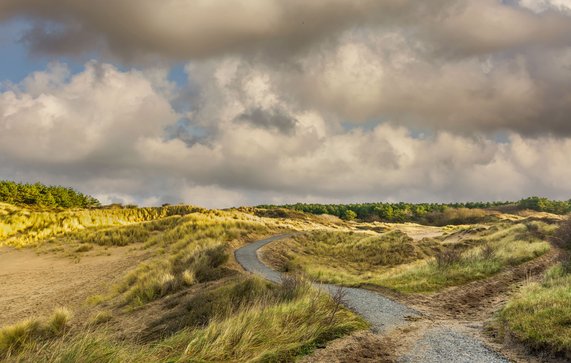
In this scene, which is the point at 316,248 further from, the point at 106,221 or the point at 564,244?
the point at 106,221

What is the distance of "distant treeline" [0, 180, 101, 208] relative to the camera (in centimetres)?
7450

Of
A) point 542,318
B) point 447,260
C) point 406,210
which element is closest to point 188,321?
point 542,318

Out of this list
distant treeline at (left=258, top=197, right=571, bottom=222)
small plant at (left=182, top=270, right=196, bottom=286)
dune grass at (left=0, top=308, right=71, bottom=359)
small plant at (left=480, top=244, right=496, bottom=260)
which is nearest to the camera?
dune grass at (left=0, top=308, right=71, bottom=359)

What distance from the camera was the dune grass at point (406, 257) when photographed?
69.2 feet

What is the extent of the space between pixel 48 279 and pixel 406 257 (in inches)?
1135

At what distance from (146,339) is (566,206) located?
6374 inches

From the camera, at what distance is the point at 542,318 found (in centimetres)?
1117

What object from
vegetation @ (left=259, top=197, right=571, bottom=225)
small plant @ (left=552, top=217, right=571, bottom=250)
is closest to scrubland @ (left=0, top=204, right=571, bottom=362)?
small plant @ (left=552, top=217, right=571, bottom=250)

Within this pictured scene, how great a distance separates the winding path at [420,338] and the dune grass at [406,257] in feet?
9.47

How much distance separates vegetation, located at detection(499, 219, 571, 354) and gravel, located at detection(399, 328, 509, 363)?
1078 millimetres

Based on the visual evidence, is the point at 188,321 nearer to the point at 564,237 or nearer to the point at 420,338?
the point at 420,338

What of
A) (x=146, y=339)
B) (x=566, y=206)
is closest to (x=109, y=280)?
(x=146, y=339)

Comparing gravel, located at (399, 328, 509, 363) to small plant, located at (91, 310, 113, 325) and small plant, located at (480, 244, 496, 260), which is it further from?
small plant, located at (480, 244, 496, 260)

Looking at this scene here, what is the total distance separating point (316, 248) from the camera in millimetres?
40781
